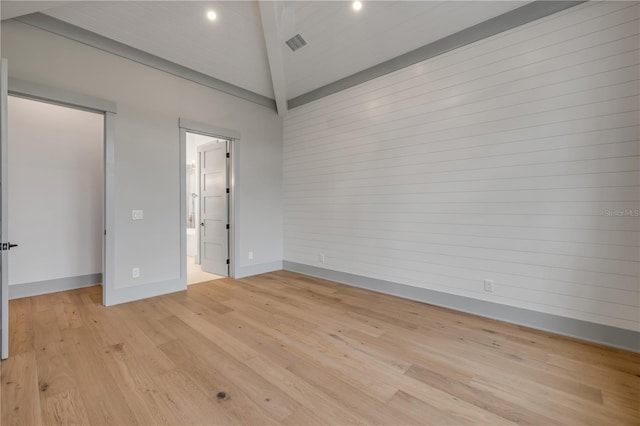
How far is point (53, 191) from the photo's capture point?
3.79 metres

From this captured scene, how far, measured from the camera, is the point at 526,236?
270 centimetres

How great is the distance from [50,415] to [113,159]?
273cm

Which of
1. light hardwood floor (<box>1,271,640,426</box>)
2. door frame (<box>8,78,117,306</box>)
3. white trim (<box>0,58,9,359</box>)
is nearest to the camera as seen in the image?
light hardwood floor (<box>1,271,640,426</box>)

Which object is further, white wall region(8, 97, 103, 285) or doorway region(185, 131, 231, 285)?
doorway region(185, 131, 231, 285)

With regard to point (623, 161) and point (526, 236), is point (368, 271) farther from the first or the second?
point (623, 161)

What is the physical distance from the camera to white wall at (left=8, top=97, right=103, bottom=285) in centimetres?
352

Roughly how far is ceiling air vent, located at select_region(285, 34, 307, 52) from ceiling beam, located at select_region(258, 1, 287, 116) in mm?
164

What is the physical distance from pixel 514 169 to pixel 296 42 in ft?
10.5

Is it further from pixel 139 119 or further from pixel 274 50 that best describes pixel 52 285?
pixel 274 50

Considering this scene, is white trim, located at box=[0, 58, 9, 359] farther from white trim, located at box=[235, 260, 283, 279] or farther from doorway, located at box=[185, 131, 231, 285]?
white trim, located at box=[235, 260, 283, 279]

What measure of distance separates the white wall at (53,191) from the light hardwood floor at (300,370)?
85cm

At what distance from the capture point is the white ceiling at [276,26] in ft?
9.32

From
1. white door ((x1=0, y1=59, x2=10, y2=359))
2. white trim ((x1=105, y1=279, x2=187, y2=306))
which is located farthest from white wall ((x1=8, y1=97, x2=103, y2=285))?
white door ((x1=0, y1=59, x2=10, y2=359))

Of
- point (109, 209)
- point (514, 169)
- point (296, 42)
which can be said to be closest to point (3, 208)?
point (109, 209)
